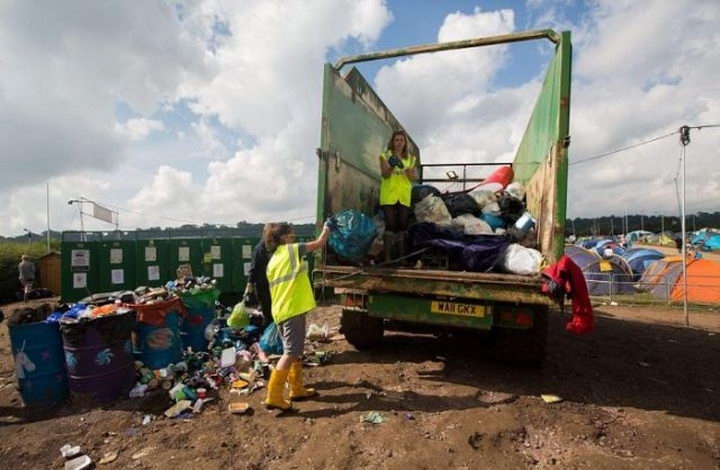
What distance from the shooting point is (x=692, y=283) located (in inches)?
388

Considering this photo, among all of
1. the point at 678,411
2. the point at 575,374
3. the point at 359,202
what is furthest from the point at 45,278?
the point at 678,411

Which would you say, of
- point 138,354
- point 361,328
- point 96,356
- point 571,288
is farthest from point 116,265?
point 571,288

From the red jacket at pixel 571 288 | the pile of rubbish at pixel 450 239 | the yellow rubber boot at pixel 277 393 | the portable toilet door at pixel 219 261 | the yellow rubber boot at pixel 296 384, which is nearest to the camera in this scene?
the red jacket at pixel 571 288

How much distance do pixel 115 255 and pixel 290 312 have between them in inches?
281

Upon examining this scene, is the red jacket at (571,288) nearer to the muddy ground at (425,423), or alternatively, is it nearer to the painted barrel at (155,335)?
the muddy ground at (425,423)

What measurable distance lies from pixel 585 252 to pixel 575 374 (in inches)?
367

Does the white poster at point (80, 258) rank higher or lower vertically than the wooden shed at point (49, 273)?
higher

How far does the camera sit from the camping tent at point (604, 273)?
1062 centimetres

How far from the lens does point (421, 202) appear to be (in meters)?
4.72

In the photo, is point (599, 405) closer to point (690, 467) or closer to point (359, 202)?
point (690, 467)

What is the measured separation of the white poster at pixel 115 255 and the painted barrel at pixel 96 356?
19.3ft

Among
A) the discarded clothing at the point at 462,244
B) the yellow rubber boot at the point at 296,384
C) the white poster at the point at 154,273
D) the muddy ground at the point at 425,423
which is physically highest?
the discarded clothing at the point at 462,244

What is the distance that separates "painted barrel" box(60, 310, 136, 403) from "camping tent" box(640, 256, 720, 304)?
1028 cm

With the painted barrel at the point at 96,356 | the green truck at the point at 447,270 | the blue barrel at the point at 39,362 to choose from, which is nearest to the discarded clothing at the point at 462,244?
the green truck at the point at 447,270
